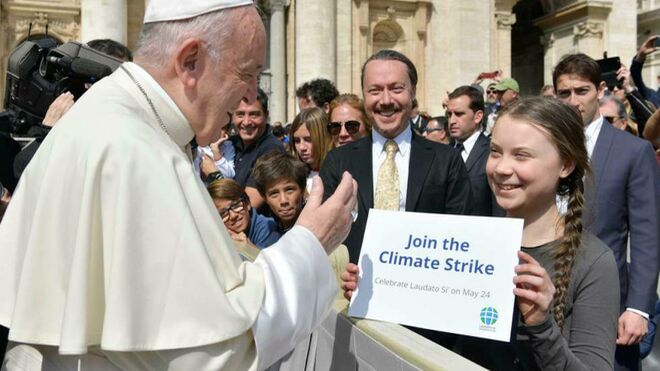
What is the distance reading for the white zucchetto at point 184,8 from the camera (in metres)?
1.84

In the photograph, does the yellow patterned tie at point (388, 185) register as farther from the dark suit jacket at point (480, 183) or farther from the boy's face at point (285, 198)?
the boy's face at point (285, 198)

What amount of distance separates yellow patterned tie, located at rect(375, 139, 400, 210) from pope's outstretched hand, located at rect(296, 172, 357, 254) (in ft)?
5.06

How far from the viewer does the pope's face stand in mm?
1868

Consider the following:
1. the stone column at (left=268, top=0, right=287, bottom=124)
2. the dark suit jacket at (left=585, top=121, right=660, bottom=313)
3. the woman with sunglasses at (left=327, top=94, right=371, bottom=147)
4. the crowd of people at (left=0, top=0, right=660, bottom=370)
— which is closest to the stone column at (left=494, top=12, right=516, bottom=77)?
the stone column at (left=268, top=0, right=287, bottom=124)

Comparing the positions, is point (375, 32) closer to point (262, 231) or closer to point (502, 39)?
point (502, 39)

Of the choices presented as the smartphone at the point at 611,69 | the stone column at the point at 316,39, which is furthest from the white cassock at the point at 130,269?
the stone column at the point at 316,39

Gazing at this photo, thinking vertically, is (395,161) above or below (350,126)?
below

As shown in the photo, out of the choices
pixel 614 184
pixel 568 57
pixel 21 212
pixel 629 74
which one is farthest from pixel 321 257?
pixel 629 74

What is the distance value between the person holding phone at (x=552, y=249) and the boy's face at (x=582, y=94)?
195 centimetres

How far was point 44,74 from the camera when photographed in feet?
13.5

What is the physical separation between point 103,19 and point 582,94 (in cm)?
1491

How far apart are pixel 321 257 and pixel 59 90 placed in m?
2.96

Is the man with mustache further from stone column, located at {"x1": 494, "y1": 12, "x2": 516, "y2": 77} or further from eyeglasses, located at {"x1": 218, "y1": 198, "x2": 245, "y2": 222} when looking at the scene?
stone column, located at {"x1": 494, "y1": 12, "x2": 516, "y2": 77}

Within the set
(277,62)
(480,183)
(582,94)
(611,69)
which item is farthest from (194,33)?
(277,62)
